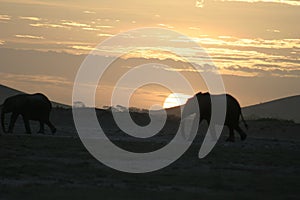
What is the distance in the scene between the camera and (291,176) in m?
25.7

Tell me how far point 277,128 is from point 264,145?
49.8 ft

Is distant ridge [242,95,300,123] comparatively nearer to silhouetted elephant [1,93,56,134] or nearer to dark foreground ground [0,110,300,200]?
silhouetted elephant [1,93,56,134]

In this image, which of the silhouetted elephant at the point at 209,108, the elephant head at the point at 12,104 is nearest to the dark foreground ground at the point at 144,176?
the elephant head at the point at 12,104

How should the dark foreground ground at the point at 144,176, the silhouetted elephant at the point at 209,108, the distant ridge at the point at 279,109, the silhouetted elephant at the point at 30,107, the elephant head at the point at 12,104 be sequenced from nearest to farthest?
the dark foreground ground at the point at 144,176 → the silhouetted elephant at the point at 30,107 → the elephant head at the point at 12,104 → the silhouetted elephant at the point at 209,108 → the distant ridge at the point at 279,109

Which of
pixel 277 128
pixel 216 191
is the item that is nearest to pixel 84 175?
pixel 216 191

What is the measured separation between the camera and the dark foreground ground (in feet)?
67.4

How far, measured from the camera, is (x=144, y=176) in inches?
949

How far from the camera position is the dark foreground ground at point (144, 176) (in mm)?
20531

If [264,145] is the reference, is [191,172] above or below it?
above

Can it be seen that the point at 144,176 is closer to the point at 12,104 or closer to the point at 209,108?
the point at 12,104

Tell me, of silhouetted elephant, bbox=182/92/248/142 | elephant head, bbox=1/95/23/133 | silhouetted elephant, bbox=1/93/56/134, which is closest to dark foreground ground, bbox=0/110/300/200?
silhouetted elephant, bbox=1/93/56/134

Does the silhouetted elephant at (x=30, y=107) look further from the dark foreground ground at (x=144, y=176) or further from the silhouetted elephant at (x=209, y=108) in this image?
the dark foreground ground at (x=144, y=176)

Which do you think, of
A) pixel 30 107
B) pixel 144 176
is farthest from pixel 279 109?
pixel 144 176

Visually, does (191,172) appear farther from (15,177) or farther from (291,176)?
(15,177)
